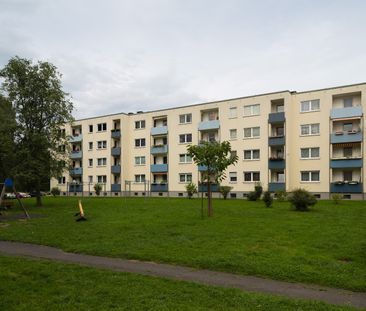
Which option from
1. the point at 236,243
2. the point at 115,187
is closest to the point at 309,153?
the point at 115,187

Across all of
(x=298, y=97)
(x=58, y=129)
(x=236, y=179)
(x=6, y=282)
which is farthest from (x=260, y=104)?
(x=6, y=282)

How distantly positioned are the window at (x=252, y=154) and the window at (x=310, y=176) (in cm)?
611

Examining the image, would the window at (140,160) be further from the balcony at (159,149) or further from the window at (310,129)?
the window at (310,129)

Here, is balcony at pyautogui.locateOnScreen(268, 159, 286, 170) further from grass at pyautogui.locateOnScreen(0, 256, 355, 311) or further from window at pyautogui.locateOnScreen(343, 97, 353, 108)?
grass at pyautogui.locateOnScreen(0, 256, 355, 311)

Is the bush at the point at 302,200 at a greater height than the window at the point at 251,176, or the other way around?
the window at the point at 251,176

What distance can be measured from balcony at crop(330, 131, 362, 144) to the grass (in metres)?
39.7

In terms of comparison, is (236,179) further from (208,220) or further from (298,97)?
(208,220)

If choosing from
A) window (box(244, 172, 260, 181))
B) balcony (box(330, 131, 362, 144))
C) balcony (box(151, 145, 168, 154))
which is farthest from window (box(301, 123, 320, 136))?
balcony (box(151, 145, 168, 154))

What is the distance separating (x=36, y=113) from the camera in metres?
31.9

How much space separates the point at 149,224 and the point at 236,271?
29.6 feet

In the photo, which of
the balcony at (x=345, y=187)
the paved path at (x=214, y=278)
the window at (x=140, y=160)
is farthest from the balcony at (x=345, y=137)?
the paved path at (x=214, y=278)

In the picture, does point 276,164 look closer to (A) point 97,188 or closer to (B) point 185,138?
(B) point 185,138

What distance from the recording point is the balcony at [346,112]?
4275 cm

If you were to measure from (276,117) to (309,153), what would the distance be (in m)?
5.97
